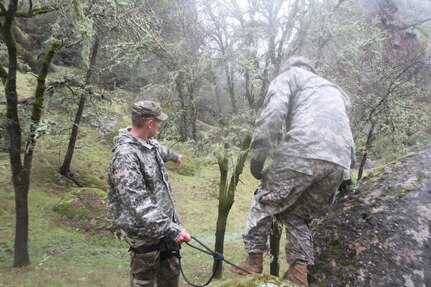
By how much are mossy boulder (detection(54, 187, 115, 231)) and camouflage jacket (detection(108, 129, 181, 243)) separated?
9.66 metres

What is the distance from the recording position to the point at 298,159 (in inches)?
127

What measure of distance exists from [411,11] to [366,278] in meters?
33.3

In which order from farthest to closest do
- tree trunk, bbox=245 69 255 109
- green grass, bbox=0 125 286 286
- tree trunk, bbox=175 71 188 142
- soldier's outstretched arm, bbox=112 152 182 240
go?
tree trunk, bbox=175 71 188 142, green grass, bbox=0 125 286 286, tree trunk, bbox=245 69 255 109, soldier's outstretched arm, bbox=112 152 182 240

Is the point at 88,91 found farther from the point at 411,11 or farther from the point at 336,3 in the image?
the point at 411,11

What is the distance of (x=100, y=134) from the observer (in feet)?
73.4

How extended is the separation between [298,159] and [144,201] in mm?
1437

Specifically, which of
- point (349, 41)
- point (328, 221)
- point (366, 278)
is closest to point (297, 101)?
point (328, 221)

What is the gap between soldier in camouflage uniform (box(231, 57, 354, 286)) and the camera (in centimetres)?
321

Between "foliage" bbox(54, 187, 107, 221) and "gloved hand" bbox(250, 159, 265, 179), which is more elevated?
"gloved hand" bbox(250, 159, 265, 179)

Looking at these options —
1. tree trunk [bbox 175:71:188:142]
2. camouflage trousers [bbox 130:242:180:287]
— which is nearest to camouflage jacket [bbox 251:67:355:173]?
camouflage trousers [bbox 130:242:180:287]

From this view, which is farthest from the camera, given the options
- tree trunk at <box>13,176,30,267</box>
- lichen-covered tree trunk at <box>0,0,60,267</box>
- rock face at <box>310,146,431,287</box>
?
tree trunk at <box>13,176,30,267</box>

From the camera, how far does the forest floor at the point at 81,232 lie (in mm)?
8906

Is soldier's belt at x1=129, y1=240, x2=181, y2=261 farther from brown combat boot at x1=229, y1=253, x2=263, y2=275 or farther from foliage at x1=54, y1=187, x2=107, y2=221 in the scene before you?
foliage at x1=54, y1=187, x2=107, y2=221

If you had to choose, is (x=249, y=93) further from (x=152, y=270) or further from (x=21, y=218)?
(x=21, y=218)
